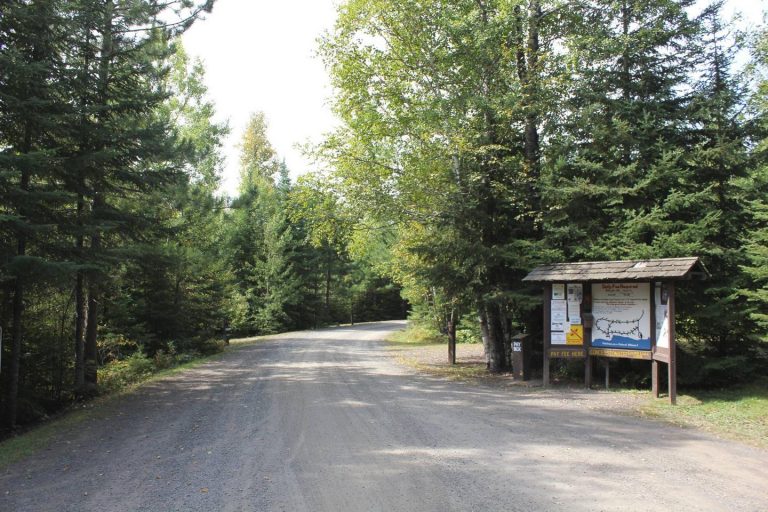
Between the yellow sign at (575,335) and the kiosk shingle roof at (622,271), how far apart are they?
120cm

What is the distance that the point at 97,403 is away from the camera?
459 inches

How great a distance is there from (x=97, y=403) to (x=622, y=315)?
1195 cm

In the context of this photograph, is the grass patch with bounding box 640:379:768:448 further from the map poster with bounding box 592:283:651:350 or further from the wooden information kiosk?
the map poster with bounding box 592:283:651:350

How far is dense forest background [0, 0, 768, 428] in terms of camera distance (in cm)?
1057

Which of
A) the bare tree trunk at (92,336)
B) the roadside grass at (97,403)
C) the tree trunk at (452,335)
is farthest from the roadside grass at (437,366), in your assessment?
the bare tree trunk at (92,336)

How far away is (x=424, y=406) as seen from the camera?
9898 mm

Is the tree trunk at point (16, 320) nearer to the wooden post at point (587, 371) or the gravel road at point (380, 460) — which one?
the gravel road at point (380, 460)

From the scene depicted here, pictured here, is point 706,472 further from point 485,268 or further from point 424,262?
point 424,262

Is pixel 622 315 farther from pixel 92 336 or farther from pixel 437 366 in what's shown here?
pixel 92 336

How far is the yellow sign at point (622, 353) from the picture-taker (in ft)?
36.0

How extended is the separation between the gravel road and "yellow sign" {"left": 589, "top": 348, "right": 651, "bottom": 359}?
159 centimetres

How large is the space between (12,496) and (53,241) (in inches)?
248

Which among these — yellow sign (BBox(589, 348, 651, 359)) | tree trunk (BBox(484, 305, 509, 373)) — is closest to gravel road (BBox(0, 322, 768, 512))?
yellow sign (BBox(589, 348, 651, 359))

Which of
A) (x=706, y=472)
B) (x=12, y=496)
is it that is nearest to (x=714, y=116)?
(x=706, y=472)
